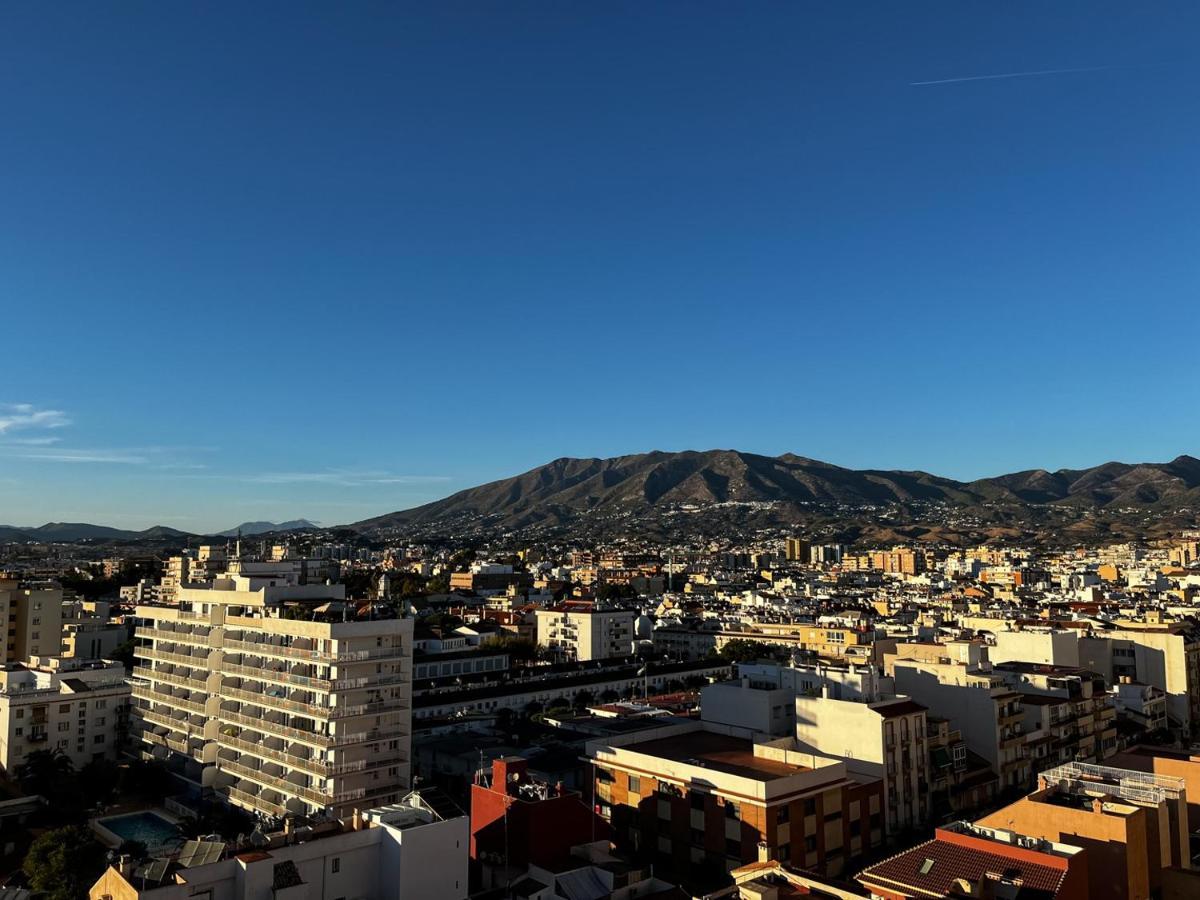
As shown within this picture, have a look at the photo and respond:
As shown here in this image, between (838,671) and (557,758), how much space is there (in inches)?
581

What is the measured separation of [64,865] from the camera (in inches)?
1209

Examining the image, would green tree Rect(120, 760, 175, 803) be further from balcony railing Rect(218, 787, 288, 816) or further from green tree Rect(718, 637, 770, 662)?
green tree Rect(718, 637, 770, 662)

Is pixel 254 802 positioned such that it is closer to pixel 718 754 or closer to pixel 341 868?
pixel 341 868

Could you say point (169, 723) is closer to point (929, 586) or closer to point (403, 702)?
point (403, 702)

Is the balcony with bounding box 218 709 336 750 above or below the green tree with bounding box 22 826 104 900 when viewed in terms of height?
above

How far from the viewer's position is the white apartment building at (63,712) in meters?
49.0

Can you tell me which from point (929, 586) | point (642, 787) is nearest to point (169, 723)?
point (642, 787)

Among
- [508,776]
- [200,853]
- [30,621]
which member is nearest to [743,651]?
[508,776]

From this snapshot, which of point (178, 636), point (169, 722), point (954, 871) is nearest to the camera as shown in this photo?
point (954, 871)

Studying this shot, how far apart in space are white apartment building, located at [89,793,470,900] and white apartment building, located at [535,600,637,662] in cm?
7187

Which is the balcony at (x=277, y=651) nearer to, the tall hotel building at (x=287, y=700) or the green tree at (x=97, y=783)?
the tall hotel building at (x=287, y=700)

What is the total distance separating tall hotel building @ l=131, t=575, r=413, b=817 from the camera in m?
37.1

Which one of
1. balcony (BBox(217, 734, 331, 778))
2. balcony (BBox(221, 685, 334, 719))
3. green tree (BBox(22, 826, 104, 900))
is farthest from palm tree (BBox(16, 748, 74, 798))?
green tree (BBox(22, 826, 104, 900))

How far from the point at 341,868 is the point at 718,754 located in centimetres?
1981
